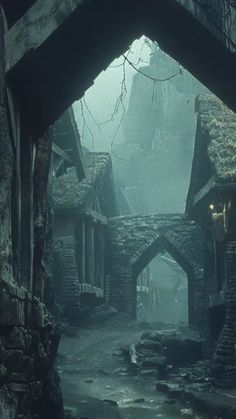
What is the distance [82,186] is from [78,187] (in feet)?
0.41

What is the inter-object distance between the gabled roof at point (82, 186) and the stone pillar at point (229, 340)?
201 inches

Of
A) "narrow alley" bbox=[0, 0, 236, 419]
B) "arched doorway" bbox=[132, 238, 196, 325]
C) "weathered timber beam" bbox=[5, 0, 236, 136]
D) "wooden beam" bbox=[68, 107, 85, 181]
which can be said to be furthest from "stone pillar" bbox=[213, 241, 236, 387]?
"arched doorway" bbox=[132, 238, 196, 325]

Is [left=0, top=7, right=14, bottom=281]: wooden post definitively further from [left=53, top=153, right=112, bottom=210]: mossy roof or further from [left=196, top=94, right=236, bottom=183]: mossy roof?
[left=53, top=153, right=112, bottom=210]: mossy roof

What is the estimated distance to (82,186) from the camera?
13938 mm

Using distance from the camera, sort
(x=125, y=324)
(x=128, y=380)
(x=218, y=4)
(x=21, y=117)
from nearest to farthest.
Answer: (x=218, y=4) → (x=21, y=117) → (x=128, y=380) → (x=125, y=324)

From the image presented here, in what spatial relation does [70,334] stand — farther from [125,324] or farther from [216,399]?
[216,399]

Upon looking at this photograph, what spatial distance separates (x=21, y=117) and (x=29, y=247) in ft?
3.33

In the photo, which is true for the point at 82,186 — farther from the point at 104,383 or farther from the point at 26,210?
the point at 26,210

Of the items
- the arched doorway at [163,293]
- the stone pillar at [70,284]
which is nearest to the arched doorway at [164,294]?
the arched doorway at [163,293]

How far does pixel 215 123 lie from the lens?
1126 cm

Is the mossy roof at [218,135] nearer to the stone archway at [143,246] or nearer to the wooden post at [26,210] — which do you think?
the stone archway at [143,246]

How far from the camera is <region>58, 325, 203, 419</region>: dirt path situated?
20.6 ft

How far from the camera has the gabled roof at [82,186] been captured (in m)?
13.3

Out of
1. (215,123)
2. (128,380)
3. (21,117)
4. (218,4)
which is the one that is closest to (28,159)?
(21,117)
